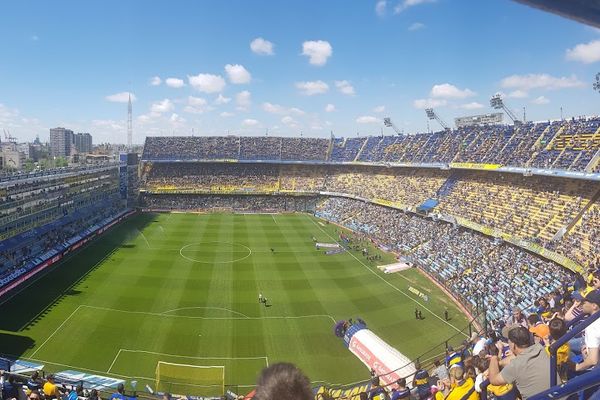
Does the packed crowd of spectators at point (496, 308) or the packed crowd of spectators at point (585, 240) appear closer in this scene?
the packed crowd of spectators at point (496, 308)

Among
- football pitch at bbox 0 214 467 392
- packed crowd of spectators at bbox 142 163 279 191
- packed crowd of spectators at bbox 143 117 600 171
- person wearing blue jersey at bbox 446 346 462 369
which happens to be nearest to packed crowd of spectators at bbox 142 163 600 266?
packed crowd of spectators at bbox 142 163 279 191

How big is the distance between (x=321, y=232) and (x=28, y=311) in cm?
3301

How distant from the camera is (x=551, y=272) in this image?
28359 mm

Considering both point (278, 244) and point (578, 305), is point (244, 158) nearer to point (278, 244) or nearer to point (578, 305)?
point (278, 244)

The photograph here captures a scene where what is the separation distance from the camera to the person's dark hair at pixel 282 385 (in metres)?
2.39

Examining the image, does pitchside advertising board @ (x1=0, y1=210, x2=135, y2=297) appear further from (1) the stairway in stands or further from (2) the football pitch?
(1) the stairway in stands

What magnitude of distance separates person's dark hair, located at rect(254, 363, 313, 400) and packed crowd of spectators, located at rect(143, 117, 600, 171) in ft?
126

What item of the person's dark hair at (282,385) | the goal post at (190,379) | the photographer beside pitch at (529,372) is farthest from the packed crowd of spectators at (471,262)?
the person's dark hair at (282,385)

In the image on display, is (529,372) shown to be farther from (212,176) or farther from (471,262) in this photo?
(212,176)

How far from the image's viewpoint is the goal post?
18625mm

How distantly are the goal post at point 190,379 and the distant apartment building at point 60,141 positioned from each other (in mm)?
193909

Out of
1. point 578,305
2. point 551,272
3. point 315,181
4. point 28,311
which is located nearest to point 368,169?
point 315,181

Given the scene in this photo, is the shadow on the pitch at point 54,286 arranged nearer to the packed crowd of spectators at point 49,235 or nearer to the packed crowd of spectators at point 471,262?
the packed crowd of spectators at point 49,235

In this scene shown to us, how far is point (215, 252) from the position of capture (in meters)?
41.4
